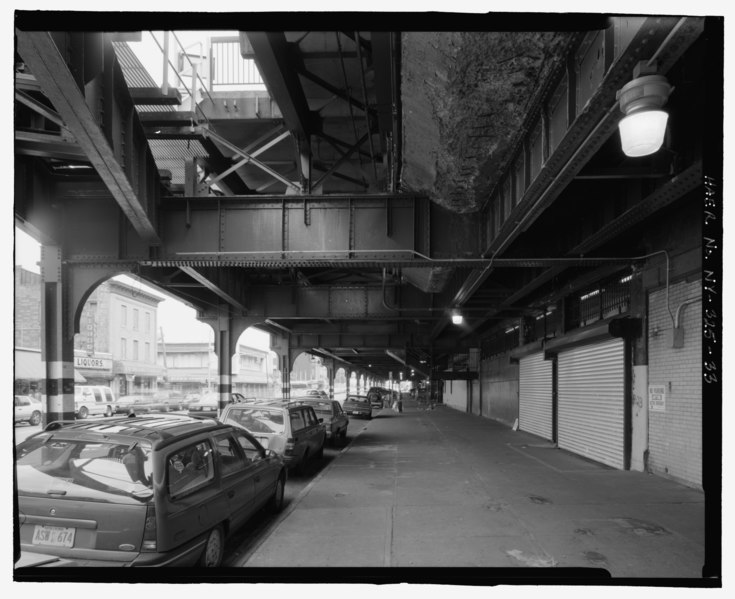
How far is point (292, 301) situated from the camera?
68.6 ft

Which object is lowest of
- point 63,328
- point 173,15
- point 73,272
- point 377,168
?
point 63,328

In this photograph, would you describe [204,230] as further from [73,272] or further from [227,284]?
[227,284]

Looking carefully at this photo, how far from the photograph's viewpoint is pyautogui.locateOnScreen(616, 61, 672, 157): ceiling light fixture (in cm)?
408

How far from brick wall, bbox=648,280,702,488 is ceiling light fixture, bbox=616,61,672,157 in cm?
574

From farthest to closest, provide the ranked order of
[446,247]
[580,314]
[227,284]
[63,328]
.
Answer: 1. [227,284]
2. [580,314]
3. [63,328]
4. [446,247]

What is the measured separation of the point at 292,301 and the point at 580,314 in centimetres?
1055

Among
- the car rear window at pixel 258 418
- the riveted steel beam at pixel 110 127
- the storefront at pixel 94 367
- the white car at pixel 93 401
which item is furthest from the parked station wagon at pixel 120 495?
the storefront at pixel 94 367

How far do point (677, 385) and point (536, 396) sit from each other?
10.4 m

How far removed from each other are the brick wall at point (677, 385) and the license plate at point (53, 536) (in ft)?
30.0

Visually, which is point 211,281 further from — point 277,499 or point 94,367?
point 94,367

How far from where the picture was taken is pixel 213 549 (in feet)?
18.7

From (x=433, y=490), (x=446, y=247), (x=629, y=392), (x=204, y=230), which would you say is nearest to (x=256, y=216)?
(x=204, y=230)

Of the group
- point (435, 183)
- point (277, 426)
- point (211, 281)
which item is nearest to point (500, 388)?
point (211, 281)

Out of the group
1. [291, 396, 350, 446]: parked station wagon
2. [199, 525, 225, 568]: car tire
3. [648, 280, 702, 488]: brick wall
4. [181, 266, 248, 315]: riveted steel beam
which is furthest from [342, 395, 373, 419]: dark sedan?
[199, 525, 225, 568]: car tire
